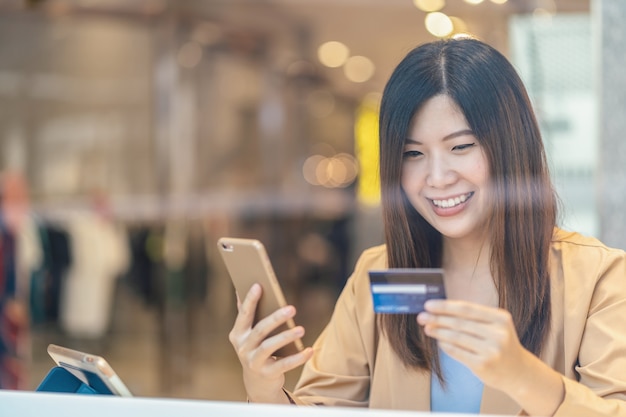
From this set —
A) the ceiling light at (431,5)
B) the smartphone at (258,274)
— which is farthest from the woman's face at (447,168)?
the ceiling light at (431,5)

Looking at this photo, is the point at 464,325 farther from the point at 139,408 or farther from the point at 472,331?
the point at 139,408

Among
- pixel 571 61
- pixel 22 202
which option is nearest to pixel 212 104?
pixel 22 202

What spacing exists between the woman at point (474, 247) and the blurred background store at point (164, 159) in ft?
10.8

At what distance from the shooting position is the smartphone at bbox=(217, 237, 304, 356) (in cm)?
128

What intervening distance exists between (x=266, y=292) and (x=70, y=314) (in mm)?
3929

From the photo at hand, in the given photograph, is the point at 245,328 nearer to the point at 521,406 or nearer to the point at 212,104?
the point at 521,406

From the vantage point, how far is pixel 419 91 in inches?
50.7

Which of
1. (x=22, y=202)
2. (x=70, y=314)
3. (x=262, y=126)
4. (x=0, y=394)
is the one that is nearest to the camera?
(x=0, y=394)

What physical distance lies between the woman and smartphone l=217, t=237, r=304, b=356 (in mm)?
21

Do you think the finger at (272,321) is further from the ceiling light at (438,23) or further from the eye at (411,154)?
the ceiling light at (438,23)

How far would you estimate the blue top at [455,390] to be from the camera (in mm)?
1271

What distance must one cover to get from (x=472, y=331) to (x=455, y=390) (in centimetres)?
35

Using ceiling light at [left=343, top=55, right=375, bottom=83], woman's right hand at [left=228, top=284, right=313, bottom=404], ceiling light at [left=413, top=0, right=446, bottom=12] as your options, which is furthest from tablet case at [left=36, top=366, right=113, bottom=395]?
ceiling light at [left=343, top=55, right=375, bottom=83]

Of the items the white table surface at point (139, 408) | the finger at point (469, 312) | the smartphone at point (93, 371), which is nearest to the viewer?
the finger at point (469, 312)
